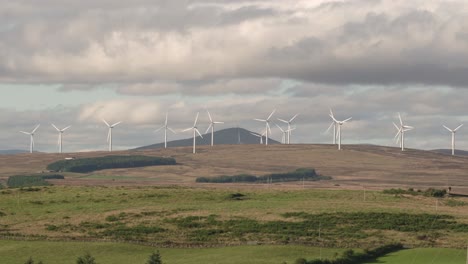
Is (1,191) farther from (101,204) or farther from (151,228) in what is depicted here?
(151,228)

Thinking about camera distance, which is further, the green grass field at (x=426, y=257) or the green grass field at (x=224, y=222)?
the green grass field at (x=224, y=222)

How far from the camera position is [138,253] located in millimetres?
109250

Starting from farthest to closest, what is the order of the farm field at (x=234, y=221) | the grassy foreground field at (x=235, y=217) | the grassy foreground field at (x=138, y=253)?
the grassy foreground field at (x=235, y=217)
the farm field at (x=234, y=221)
the grassy foreground field at (x=138, y=253)

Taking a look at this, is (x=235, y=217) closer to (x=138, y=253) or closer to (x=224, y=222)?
(x=224, y=222)

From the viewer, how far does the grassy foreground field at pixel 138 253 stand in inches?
3976

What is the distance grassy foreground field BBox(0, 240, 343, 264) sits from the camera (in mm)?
101000

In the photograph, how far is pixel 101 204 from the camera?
16538 centimetres

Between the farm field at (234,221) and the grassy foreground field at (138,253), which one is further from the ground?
the farm field at (234,221)

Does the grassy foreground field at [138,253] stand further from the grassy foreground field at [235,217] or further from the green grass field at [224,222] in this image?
the grassy foreground field at [235,217]

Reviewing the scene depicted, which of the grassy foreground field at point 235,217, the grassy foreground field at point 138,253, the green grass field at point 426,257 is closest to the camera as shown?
the green grass field at point 426,257

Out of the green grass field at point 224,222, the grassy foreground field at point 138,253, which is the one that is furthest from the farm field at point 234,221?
the grassy foreground field at point 138,253

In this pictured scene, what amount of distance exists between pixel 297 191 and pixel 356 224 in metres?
49.4

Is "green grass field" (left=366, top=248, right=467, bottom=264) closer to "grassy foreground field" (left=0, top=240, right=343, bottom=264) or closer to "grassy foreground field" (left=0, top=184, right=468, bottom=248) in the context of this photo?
"grassy foreground field" (left=0, top=240, right=343, bottom=264)

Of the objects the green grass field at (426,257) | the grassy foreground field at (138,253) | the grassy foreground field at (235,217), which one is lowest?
the grassy foreground field at (138,253)
